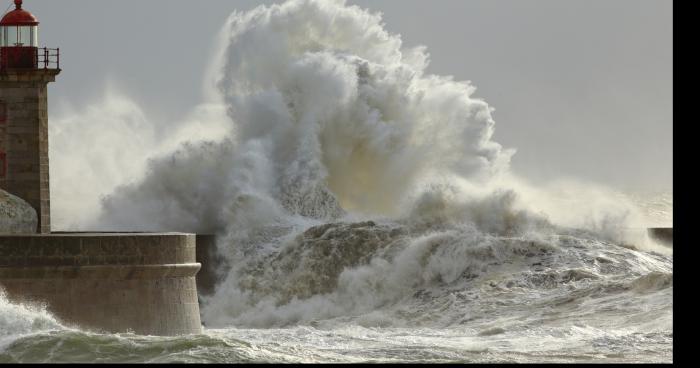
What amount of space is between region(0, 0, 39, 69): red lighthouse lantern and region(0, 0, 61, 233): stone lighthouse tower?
1cm

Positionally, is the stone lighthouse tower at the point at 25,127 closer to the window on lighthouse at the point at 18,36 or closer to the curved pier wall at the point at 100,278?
the window on lighthouse at the point at 18,36

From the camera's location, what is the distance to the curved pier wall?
49.9 feet

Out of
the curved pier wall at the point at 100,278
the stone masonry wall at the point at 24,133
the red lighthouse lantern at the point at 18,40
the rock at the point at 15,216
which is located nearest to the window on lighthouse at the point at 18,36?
the red lighthouse lantern at the point at 18,40

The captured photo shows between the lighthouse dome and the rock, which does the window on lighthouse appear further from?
the rock

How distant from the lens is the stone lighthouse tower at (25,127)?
701 inches

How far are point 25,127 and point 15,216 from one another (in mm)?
979

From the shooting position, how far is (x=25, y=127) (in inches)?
701

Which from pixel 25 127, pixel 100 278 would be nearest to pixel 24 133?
pixel 25 127

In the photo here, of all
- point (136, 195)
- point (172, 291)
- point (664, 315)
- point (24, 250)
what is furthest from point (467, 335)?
point (136, 195)

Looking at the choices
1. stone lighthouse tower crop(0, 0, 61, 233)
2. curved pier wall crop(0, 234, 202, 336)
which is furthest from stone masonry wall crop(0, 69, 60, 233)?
curved pier wall crop(0, 234, 202, 336)

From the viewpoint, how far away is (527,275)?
21.5m
